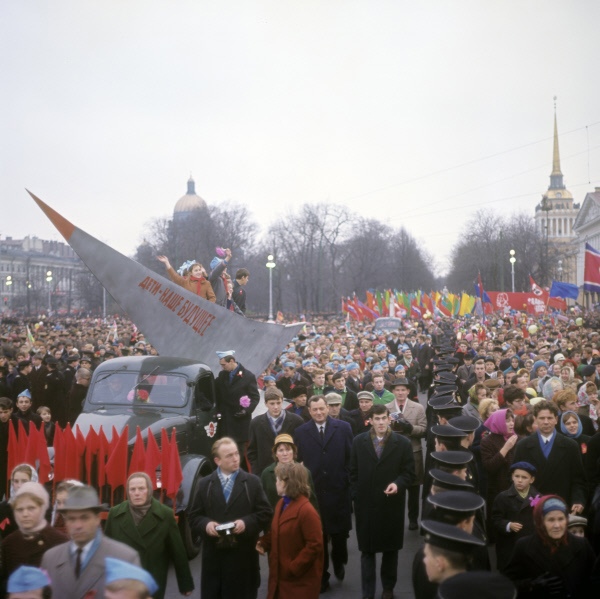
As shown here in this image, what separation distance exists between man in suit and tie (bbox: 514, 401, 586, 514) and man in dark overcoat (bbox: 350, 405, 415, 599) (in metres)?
1.10

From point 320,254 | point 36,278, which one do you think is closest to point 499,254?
point 320,254

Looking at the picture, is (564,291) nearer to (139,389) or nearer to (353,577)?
(139,389)

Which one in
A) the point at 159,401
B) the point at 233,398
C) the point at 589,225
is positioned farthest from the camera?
the point at 589,225

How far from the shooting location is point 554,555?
5.41 metres

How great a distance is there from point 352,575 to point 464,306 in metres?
39.4

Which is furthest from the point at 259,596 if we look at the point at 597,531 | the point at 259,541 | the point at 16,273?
the point at 16,273

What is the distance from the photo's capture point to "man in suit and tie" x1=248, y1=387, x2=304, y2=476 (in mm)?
9391

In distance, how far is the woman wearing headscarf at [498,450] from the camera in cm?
850

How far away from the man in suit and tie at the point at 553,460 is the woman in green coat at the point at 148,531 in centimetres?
336

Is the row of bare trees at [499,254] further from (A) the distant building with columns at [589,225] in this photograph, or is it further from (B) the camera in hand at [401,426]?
(B) the camera in hand at [401,426]

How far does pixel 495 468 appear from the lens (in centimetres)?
851

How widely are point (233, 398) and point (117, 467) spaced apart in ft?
9.35

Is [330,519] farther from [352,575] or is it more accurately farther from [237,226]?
[237,226]

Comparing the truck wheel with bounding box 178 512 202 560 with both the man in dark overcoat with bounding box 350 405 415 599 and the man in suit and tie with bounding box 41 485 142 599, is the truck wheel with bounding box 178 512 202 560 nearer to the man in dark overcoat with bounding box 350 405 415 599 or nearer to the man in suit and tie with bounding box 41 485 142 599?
the man in dark overcoat with bounding box 350 405 415 599
